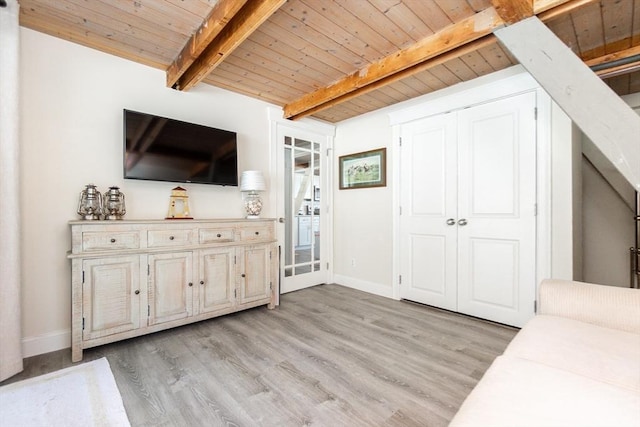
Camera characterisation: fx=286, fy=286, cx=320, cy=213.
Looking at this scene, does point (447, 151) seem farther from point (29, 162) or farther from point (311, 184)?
point (29, 162)

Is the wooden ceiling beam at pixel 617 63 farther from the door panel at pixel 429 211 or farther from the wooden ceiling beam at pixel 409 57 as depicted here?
the door panel at pixel 429 211

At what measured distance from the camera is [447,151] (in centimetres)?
302

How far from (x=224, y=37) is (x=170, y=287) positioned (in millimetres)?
1984

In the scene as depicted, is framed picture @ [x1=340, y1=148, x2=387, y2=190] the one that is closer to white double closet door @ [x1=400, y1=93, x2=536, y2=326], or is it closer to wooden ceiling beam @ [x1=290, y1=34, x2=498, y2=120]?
white double closet door @ [x1=400, y1=93, x2=536, y2=326]

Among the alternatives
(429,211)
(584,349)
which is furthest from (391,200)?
(584,349)

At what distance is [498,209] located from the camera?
2.70m

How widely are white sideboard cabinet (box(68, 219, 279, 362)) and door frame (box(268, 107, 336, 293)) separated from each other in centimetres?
61

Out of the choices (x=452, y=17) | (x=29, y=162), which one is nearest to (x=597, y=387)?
(x=452, y=17)

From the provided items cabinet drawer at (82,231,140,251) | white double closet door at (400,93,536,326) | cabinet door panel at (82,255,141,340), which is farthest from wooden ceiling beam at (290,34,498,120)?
cabinet door panel at (82,255,141,340)

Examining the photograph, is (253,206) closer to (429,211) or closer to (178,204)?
(178,204)

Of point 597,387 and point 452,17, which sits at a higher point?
point 452,17

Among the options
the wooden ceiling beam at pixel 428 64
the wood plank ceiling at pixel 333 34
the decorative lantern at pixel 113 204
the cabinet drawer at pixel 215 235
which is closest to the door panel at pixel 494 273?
the wood plank ceiling at pixel 333 34

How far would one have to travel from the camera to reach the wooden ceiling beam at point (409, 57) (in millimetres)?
1894

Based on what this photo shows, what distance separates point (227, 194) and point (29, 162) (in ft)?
5.05
